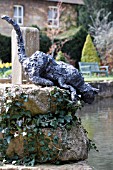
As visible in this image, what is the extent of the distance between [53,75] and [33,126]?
2.50 feet

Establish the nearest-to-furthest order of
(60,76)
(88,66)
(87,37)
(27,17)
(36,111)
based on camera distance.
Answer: (36,111) < (60,76) < (88,66) < (87,37) < (27,17)

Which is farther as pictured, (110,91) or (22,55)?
(110,91)

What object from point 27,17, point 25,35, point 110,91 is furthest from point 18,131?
point 27,17

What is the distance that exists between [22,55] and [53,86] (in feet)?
2.47

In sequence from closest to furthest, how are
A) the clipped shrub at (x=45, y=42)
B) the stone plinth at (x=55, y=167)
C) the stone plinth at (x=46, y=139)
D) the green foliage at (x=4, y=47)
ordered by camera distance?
1. the stone plinth at (x=55, y=167)
2. the stone plinth at (x=46, y=139)
3. the green foliage at (x=4, y=47)
4. the clipped shrub at (x=45, y=42)

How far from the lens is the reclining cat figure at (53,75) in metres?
5.82

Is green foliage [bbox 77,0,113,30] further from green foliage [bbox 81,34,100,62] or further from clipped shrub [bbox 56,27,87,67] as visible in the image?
green foliage [bbox 81,34,100,62]

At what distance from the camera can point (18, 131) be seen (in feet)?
18.4

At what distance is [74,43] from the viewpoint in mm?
28703

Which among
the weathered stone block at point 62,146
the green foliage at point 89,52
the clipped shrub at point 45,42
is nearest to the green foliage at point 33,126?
the weathered stone block at point 62,146

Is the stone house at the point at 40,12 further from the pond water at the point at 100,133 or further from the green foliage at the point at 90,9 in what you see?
the pond water at the point at 100,133

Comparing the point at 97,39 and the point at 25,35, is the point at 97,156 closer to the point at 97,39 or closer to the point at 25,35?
the point at 25,35

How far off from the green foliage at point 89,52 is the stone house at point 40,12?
4.81 meters

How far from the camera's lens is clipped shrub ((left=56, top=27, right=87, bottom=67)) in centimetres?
2858
